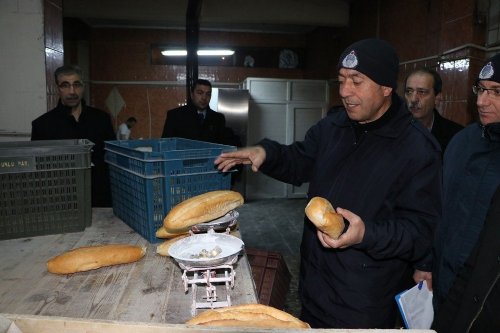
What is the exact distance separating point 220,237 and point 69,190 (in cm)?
84

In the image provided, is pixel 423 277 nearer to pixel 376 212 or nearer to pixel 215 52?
pixel 376 212

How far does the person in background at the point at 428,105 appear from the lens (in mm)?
2750

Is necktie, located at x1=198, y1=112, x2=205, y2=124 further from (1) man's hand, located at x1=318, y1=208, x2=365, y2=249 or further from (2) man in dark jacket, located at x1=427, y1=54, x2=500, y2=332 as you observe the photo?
(1) man's hand, located at x1=318, y1=208, x2=365, y2=249

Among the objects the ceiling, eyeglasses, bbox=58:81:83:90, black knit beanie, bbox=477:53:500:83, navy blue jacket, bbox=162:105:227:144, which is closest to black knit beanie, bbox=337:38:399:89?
black knit beanie, bbox=477:53:500:83

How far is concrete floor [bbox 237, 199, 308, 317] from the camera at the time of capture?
4.43 meters

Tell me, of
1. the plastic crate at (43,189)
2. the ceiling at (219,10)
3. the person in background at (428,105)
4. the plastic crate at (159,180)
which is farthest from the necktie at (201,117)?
the ceiling at (219,10)

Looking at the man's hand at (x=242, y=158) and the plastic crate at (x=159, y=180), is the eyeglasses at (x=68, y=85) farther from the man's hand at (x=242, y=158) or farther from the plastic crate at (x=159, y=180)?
the man's hand at (x=242, y=158)

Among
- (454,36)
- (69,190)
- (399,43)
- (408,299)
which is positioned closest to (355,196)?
(408,299)

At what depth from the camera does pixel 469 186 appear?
167 cm

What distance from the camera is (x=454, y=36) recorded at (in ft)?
13.5

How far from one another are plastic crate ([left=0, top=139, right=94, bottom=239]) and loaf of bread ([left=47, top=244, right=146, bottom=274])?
0.43 m

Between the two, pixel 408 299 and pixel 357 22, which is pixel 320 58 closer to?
pixel 357 22

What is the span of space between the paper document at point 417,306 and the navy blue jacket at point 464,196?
0.05 metres

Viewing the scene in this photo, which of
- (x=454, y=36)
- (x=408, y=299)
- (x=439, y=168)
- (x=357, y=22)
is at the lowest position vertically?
(x=408, y=299)
